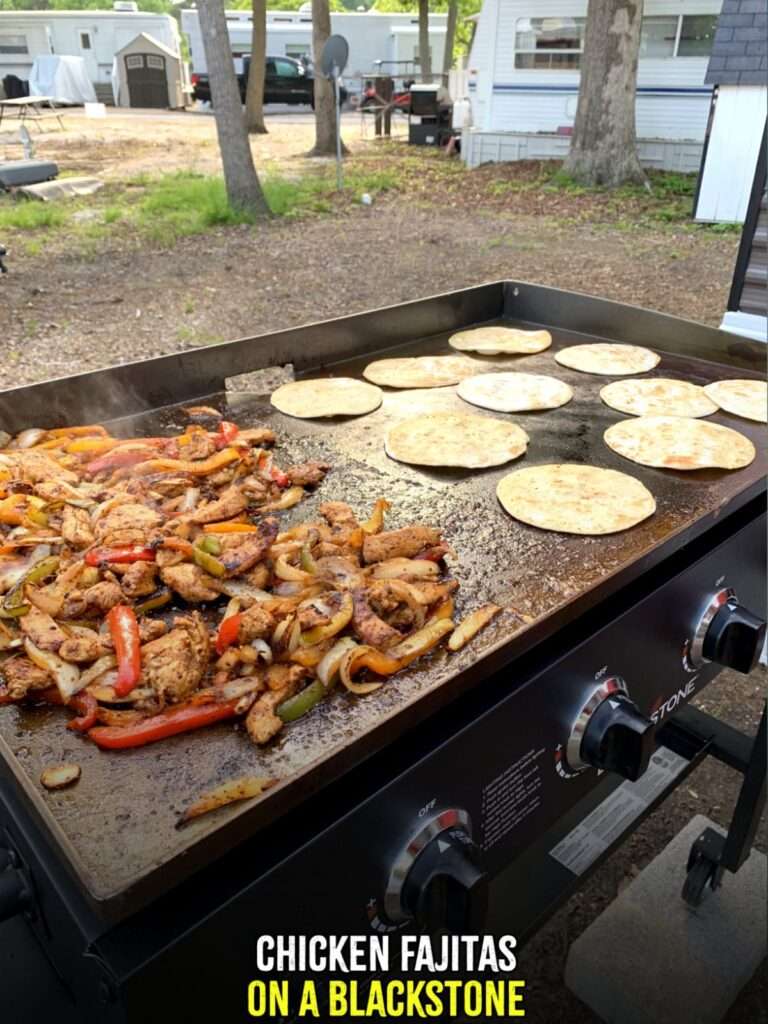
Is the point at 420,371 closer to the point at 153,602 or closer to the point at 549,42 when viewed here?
the point at 153,602

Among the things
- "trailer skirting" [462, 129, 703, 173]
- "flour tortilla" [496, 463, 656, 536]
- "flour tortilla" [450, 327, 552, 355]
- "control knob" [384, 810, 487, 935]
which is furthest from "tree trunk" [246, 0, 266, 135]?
"control knob" [384, 810, 487, 935]

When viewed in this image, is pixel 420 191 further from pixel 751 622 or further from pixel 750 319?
pixel 751 622

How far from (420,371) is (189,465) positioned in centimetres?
98

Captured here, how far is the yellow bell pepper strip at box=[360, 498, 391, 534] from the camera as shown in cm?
151

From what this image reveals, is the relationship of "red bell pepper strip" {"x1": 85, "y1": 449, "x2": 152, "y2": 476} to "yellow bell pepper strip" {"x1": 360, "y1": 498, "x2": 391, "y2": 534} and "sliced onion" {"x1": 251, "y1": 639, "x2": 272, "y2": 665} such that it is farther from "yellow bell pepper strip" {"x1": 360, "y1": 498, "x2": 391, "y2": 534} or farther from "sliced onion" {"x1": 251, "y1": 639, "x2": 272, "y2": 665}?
"sliced onion" {"x1": 251, "y1": 639, "x2": 272, "y2": 665}

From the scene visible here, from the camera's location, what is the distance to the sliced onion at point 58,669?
42.1 inches

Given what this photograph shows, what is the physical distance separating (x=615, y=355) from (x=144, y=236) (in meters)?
7.18

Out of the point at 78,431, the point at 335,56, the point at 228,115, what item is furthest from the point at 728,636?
the point at 335,56

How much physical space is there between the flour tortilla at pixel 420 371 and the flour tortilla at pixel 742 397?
2.47ft

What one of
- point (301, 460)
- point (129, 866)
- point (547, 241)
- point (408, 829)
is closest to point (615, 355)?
point (301, 460)

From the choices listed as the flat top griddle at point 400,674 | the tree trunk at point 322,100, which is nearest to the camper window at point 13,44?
the flat top griddle at point 400,674

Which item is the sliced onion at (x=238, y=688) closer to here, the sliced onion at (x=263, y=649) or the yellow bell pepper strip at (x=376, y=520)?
the sliced onion at (x=263, y=649)

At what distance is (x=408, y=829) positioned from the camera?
0.98 m

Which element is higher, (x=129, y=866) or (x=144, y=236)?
(x=129, y=866)
